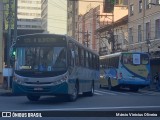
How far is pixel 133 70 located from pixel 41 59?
16.4 m

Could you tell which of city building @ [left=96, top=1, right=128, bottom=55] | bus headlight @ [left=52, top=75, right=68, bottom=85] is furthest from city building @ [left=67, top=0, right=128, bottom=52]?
bus headlight @ [left=52, top=75, right=68, bottom=85]

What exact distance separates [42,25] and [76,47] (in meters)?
16.6

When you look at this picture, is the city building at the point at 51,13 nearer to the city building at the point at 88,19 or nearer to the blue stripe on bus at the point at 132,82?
the city building at the point at 88,19

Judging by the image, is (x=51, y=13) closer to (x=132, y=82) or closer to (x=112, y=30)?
(x=132, y=82)

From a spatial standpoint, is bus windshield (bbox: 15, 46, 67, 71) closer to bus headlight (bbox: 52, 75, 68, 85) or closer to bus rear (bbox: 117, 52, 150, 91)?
bus headlight (bbox: 52, 75, 68, 85)

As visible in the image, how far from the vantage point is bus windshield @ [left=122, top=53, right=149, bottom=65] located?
108 ft

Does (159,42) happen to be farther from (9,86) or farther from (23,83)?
(23,83)

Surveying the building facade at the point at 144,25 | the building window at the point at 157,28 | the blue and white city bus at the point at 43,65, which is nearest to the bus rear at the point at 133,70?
the building facade at the point at 144,25

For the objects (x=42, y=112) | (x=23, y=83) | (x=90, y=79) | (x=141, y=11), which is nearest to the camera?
(x=42, y=112)

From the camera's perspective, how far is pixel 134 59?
32.8 m

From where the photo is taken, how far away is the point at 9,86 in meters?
30.4

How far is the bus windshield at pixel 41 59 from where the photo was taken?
57.3 ft

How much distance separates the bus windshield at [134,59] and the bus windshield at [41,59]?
51.5ft

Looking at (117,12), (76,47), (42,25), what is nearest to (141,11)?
(117,12)
